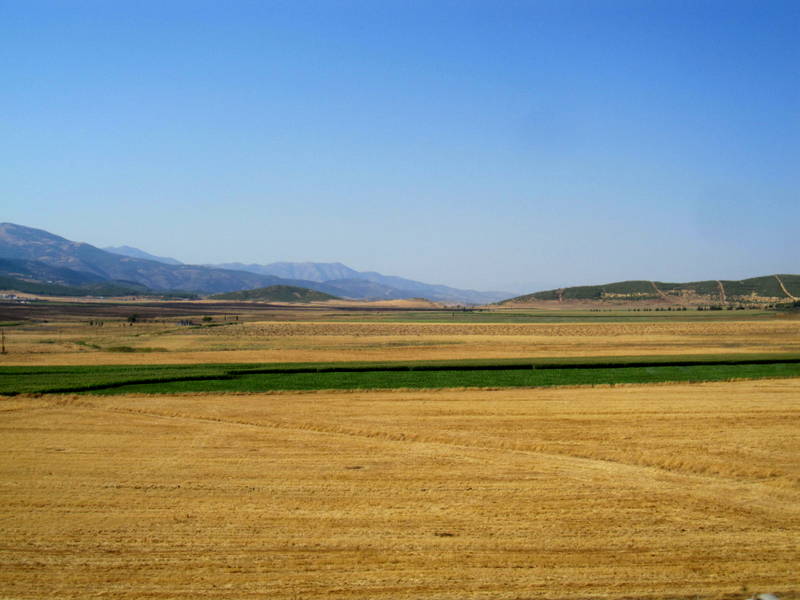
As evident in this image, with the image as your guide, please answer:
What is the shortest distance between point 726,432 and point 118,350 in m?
52.5

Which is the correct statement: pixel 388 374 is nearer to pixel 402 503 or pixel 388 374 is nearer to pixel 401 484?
pixel 401 484

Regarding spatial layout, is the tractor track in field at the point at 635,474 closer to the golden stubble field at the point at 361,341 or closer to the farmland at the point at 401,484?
the farmland at the point at 401,484

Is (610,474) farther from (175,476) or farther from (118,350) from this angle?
(118,350)

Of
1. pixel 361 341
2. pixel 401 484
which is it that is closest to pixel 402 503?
pixel 401 484

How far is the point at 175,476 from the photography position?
65.2 feet

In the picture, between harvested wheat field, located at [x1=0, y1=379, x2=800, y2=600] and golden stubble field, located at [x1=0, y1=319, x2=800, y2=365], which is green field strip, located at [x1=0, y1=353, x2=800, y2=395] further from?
harvested wheat field, located at [x1=0, y1=379, x2=800, y2=600]

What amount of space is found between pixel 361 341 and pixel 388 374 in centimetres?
3129

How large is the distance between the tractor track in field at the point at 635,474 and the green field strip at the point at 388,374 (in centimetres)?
1160

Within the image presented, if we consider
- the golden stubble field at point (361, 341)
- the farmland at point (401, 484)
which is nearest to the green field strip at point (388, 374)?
the farmland at point (401, 484)

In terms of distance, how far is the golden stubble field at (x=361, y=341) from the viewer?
56844mm

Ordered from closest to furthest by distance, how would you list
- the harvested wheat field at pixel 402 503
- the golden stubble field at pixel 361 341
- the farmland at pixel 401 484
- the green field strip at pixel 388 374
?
the harvested wheat field at pixel 402 503 < the farmland at pixel 401 484 < the green field strip at pixel 388 374 < the golden stubble field at pixel 361 341

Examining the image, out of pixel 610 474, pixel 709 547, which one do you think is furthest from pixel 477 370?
pixel 709 547

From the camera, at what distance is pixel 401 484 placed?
1894 centimetres

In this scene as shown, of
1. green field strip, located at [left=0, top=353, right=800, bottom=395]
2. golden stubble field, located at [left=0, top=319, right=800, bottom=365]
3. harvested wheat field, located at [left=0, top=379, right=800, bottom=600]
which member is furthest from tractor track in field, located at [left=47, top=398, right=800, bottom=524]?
golden stubble field, located at [left=0, top=319, right=800, bottom=365]
